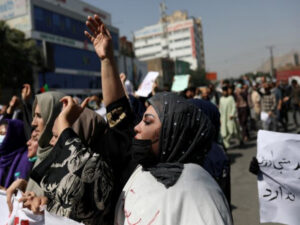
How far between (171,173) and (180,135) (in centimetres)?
17

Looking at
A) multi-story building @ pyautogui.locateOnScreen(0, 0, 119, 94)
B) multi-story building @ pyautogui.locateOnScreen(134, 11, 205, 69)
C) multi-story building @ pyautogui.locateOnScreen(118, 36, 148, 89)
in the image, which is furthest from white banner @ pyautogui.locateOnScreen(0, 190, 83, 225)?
multi-story building @ pyautogui.locateOnScreen(134, 11, 205, 69)

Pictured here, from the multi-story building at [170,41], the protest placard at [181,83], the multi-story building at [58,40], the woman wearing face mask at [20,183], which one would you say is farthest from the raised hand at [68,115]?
the multi-story building at [170,41]

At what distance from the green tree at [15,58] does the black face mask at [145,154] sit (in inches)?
917

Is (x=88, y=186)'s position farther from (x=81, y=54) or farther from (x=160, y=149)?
(x=81, y=54)

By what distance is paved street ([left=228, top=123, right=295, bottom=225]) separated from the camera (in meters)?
3.55

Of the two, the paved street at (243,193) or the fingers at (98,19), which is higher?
the fingers at (98,19)

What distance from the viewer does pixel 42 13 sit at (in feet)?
109

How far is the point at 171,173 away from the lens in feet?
4.01

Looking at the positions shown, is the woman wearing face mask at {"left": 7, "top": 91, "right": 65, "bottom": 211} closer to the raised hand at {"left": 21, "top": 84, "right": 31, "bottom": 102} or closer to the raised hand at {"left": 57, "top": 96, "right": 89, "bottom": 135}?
the raised hand at {"left": 57, "top": 96, "right": 89, "bottom": 135}

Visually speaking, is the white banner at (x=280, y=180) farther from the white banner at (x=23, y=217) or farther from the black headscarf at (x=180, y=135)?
the white banner at (x=23, y=217)

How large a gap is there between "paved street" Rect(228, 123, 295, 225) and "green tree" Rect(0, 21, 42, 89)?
2024 cm

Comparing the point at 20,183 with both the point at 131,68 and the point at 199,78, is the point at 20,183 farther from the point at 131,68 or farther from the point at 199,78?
the point at 199,78

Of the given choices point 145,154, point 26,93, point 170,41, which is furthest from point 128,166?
point 170,41

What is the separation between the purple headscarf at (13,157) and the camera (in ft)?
8.03
